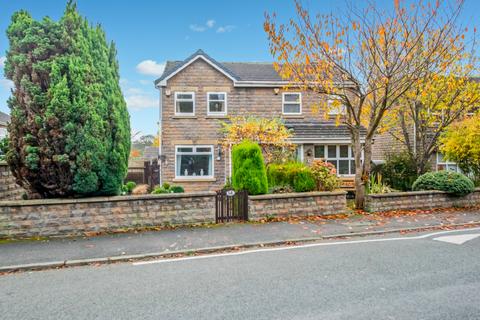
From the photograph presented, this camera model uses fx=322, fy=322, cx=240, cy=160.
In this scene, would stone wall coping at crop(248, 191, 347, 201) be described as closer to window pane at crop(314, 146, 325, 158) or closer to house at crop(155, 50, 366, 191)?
house at crop(155, 50, 366, 191)

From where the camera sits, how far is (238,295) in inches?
163

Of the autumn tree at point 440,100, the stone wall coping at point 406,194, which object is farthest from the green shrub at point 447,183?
the autumn tree at point 440,100

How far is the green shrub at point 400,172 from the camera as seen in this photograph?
14.6 m

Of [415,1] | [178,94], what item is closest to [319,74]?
A: [415,1]

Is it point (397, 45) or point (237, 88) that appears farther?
point (237, 88)

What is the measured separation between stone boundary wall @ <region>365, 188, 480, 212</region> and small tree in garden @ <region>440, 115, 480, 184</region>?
1.64 meters

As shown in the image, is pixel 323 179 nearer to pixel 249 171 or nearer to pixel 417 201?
pixel 249 171

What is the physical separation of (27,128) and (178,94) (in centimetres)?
1046

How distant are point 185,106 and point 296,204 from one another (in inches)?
402

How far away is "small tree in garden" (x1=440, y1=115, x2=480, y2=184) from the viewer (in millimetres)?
12234

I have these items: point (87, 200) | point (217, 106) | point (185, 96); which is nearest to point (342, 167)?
point (217, 106)

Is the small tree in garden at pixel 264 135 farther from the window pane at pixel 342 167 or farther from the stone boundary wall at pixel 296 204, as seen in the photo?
the window pane at pixel 342 167

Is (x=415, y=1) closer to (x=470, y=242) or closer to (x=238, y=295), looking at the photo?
(x=470, y=242)

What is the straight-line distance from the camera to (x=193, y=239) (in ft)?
23.5
